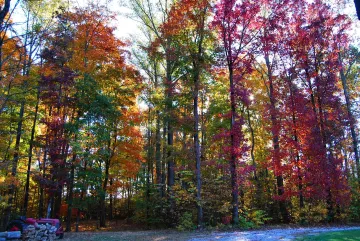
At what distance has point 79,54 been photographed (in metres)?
16.1

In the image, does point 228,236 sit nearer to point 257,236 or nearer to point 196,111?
point 257,236

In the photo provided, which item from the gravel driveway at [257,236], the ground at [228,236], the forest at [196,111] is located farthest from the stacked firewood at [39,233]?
the gravel driveway at [257,236]

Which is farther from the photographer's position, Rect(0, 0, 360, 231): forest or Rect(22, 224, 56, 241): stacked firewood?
Rect(0, 0, 360, 231): forest

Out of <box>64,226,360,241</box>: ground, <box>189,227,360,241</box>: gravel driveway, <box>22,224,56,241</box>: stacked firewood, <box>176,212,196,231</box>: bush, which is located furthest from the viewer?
<box>176,212,196,231</box>: bush

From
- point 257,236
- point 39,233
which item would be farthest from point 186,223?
Answer: point 39,233

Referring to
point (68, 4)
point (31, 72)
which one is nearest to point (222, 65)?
point (68, 4)

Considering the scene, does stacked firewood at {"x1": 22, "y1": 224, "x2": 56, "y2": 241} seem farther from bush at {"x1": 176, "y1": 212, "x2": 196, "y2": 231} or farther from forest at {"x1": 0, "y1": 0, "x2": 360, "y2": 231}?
bush at {"x1": 176, "y1": 212, "x2": 196, "y2": 231}

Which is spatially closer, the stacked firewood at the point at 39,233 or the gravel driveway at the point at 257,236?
the gravel driveway at the point at 257,236

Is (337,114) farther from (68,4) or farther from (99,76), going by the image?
(68,4)

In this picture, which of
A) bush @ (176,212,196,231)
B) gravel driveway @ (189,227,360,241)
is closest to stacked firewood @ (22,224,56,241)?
gravel driveway @ (189,227,360,241)

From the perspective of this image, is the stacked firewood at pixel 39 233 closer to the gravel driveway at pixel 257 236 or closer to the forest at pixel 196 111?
the forest at pixel 196 111

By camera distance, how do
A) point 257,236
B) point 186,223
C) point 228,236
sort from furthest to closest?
point 186,223 < point 228,236 < point 257,236

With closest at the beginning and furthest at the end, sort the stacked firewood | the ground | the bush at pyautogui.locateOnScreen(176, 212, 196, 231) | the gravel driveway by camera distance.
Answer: the gravel driveway, the ground, the stacked firewood, the bush at pyautogui.locateOnScreen(176, 212, 196, 231)

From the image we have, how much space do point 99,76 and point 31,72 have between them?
369 centimetres
